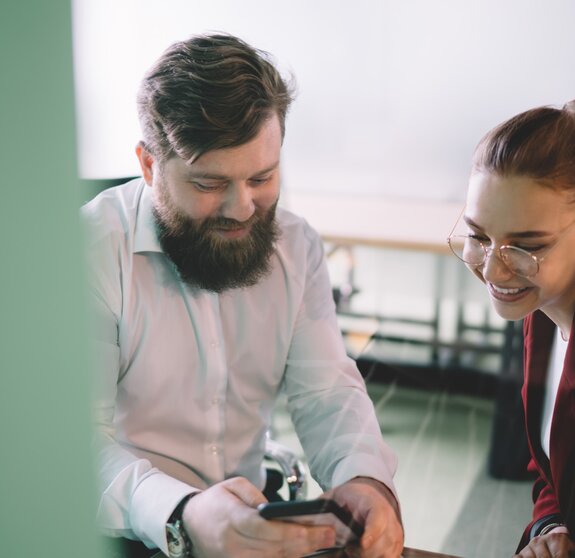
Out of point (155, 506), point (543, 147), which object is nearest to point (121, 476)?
point (155, 506)

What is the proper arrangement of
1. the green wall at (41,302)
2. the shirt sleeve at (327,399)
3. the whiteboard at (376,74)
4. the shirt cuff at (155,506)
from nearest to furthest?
the green wall at (41,302), the whiteboard at (376,74), the shirt cuff at (155,506), the shirt sleeve at (327,399)

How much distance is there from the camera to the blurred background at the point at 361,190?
1.19 feet

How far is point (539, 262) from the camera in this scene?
0.70 meters

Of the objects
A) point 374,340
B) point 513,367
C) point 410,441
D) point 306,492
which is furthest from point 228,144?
point 513,367

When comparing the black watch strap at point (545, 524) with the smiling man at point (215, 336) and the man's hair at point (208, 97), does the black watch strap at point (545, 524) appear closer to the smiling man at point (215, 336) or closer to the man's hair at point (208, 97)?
the smiling man at point (215, 336)

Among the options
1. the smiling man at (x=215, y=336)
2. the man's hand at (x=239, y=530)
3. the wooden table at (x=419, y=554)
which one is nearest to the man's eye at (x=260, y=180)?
the smiling man at (x=215, y=336)

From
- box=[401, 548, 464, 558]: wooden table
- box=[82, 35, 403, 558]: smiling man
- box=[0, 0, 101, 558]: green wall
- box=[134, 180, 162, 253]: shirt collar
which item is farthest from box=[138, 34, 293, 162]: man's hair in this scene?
box=[401, 548, 464, 558]: wooden table

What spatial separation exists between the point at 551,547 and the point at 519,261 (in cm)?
34

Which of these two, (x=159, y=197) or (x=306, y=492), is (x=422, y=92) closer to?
(x=159, y=197)

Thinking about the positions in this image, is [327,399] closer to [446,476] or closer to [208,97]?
[446,476]

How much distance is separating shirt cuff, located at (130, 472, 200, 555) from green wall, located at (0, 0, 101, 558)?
33 cm

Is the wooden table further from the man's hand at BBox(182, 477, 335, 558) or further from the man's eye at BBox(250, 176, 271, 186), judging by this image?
the man's eye at BBox(250, 176, 271, 186)

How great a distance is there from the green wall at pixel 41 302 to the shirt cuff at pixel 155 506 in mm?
334

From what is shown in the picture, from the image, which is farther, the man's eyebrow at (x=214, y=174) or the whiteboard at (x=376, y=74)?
the man's eyebrow at (x=214, y=174)
